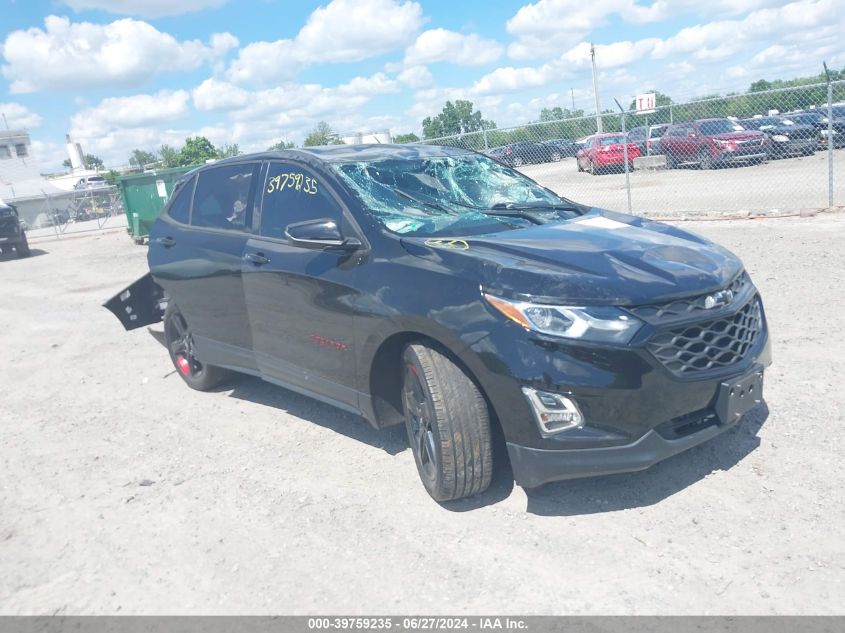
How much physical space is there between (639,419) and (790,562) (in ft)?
2.70

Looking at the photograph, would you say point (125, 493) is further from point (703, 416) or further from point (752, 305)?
point (752, 305)

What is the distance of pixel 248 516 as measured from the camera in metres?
4.05

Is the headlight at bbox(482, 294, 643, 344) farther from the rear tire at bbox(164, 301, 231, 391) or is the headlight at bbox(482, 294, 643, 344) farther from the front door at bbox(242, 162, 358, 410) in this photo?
the rear tire at bbox(164, 301, 231, 391)

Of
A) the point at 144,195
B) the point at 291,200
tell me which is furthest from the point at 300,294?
the point at 144,195

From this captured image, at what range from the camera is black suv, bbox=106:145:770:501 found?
3.29 meters

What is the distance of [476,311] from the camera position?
3.44 metres

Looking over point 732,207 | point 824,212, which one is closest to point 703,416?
point 824,212

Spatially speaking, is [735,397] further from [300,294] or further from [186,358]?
[186,358]

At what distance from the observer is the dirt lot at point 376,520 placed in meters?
3.15

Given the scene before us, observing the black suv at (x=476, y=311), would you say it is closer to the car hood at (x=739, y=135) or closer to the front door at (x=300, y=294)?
the front door at (x=300, y=294)

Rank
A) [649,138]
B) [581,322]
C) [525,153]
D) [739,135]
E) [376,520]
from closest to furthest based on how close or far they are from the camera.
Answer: [581,322], [376,520], [739,135], [525,153], [649,138]

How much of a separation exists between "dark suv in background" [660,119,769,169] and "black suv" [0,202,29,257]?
17601mm

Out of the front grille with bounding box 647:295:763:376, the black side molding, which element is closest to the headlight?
the front grille with bounding box 647:295:763:376

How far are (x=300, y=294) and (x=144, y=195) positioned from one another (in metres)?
17.4
